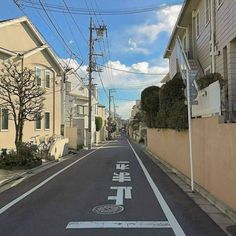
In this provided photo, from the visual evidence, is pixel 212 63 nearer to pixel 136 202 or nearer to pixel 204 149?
pixel 204 149

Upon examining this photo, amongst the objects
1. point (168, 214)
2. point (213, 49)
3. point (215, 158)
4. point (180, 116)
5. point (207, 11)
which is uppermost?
point (207, 11)

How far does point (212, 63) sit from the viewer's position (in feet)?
54.5

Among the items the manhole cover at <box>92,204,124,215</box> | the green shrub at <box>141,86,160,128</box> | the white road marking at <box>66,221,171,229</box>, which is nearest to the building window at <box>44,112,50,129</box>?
the green shrub at <box>141,86,160,128</box>

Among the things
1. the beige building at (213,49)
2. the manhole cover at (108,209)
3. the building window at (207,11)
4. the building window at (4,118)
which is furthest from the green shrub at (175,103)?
the building window at (4,118)

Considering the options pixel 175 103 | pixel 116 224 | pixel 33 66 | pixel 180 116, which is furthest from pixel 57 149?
pixel 116 224

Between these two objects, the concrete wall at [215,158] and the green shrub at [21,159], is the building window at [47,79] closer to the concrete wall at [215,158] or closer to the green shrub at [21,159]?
the green shrub at [21,159]

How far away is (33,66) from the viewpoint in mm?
32688

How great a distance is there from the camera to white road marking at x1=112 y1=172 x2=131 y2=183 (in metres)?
14.9

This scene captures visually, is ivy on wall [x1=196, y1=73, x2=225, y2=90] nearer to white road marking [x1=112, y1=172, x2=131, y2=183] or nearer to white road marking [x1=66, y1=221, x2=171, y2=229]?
white road marking [x1=112, y1=172, x2=131, y2=183]

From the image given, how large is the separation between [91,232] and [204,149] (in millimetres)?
5381

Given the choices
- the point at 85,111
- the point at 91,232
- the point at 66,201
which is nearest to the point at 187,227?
the point at 91,232

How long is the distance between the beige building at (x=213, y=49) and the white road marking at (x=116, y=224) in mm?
3778

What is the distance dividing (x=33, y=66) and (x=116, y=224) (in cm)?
2630

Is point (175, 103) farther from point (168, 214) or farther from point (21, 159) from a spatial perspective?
point (168, 214)
